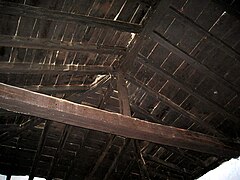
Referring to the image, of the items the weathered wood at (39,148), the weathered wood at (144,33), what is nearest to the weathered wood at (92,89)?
the weathered wood at (144,33)

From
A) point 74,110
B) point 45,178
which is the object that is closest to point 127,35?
point 74,110

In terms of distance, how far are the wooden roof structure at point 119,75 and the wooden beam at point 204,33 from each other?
13mm

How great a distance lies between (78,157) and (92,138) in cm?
64

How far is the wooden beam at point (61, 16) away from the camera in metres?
2.89

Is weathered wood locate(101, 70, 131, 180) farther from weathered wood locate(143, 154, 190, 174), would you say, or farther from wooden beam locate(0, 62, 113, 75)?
weathered wood locate(143, 154, 190, 174)

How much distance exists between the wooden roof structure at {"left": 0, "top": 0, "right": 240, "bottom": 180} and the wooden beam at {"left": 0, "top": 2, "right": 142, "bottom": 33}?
0.04 ft

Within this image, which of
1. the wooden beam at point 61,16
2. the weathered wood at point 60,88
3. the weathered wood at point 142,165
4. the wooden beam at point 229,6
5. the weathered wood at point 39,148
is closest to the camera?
the wooden beam at point 61,16

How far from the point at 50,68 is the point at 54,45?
0.46 metres

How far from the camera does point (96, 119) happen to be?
3062 mm

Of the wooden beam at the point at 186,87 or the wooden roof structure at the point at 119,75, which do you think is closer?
the wooden roof structure at the point at 119,75

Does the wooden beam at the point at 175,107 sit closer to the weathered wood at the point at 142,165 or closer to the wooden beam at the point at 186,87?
the wooden beam at the point at 186,87

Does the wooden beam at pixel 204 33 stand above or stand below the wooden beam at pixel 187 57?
above

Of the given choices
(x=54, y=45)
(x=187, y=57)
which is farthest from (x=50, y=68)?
(x=187, y=57)

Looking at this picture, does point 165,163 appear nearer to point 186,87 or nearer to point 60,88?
point 186,87
